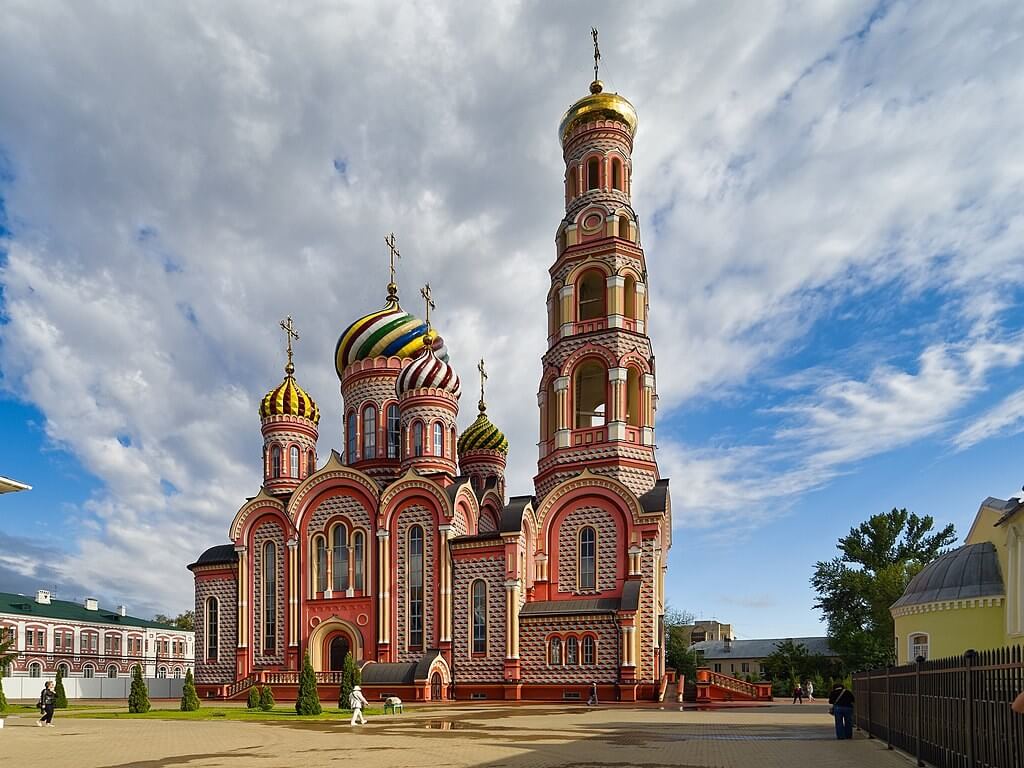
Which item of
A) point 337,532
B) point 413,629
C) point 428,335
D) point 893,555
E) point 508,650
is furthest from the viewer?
point 893,555

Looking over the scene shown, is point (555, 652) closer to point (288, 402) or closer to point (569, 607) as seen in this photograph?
point (569, 607)

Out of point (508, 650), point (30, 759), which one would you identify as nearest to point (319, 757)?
point (30, 759)

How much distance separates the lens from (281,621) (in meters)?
38.3

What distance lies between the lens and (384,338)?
142 ft

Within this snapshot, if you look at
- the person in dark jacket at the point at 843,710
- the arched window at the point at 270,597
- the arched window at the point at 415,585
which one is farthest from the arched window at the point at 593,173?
the person in dark jacket at the point at 843,710

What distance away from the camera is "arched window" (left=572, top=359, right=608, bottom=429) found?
37138 mm

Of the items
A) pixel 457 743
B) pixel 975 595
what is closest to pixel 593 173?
pixel 975 595

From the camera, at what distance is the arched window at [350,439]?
1663 inches

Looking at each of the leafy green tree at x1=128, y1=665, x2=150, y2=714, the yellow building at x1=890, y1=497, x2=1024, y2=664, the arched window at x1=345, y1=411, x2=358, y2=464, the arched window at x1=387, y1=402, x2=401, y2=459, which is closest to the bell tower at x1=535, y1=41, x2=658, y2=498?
the arched window at x1=387, y1=402, x2=401, y2=459

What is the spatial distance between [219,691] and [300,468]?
10.6 m

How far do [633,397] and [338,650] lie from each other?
52.9 feet

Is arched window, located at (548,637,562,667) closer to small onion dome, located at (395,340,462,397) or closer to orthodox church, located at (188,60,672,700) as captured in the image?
orthodox church, located at (188,60,672,700)

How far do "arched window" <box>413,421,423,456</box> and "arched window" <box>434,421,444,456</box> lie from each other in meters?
0.65

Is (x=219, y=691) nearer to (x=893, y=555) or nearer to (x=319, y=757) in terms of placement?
(x=319, y=757)
